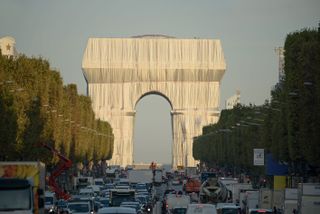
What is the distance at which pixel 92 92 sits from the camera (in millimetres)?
198875

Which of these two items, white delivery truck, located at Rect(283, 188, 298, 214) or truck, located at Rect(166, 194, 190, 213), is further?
truck, located at Rect(166, 194, 190, 213)

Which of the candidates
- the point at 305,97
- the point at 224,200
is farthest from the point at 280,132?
the point at 305,97

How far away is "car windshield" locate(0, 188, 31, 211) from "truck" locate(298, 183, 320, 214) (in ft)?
45.4

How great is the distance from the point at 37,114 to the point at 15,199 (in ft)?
142

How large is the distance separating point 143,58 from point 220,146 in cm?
4196

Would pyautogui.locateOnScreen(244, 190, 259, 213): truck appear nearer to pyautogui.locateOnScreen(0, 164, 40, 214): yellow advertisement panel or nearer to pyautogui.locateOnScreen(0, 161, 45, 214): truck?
pyautogui.locateOnScreen(0, 164, 40, 214): yellow advertisement panel

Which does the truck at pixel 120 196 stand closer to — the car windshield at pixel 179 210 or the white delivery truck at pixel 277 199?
the white delivery truck at pixel 277 199

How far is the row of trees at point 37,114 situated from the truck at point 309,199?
71.7ft

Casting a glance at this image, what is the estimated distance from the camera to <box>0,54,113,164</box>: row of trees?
75125 millimetres

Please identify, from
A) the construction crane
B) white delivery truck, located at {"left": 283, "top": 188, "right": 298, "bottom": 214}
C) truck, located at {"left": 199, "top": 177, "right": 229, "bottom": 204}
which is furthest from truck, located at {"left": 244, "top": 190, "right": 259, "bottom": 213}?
the construction crane

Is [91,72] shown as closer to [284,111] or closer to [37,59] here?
[37,59]

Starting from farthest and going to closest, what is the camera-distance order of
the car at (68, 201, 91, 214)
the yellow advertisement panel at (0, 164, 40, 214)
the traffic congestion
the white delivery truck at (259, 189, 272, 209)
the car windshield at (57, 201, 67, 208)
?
the white delivery truck at (259, 189, 272, 209), the car windshield at (57, 201, 67, 208), the car at (68, 201, 91, 214), the traffic congestion, the yellow advertisement panel at (0, 164, 40, 214)

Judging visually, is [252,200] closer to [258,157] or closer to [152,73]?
[258,157]

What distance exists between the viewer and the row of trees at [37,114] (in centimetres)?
7512
